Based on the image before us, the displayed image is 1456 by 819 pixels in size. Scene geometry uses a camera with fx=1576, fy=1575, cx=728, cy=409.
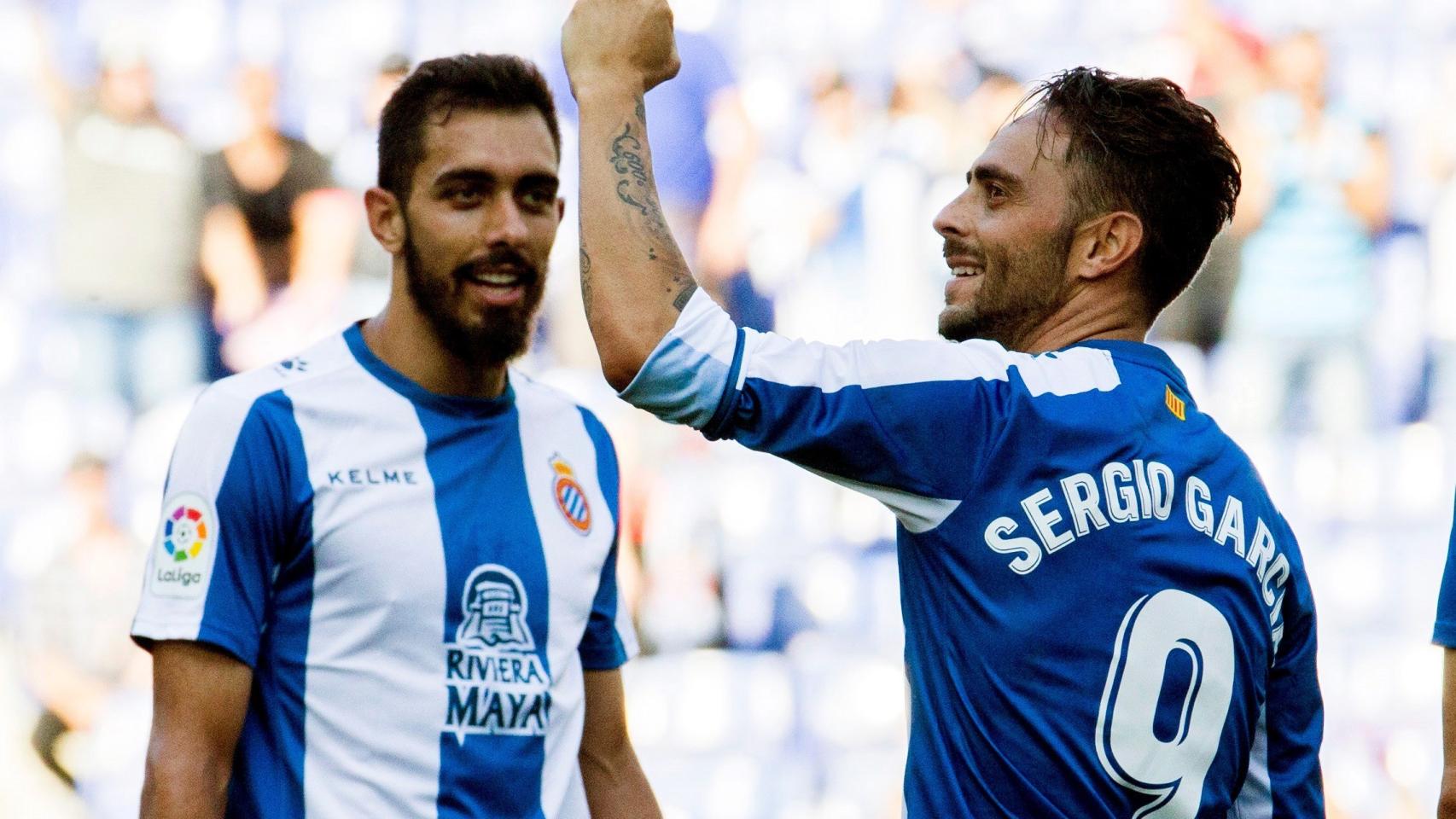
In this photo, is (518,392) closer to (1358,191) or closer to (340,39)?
(340,39)

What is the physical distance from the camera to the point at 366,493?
104 inches

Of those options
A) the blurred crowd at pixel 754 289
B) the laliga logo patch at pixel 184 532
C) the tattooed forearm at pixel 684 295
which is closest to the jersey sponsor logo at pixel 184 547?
the laliga logo patch at pixel 184 532

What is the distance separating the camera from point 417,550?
8.66ft

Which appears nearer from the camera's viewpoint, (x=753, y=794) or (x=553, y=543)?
(x=553, y=543)

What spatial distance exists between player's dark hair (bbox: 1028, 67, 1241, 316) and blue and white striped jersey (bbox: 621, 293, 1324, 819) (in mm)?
252

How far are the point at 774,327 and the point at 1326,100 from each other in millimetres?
2082

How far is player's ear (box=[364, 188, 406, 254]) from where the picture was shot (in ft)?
9.58

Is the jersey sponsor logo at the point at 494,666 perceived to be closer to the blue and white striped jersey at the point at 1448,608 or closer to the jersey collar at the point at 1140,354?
the jersey collar at the point at 1140,354

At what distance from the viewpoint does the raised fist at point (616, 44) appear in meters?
2.07

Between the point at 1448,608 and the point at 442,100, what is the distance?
1990 mm

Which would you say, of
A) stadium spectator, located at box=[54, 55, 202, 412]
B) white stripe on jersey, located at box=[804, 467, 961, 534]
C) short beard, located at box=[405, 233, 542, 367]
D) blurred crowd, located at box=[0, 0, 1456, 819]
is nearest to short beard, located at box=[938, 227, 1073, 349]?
white stripe on jersey, located at box=[804, 467, 961, 534]

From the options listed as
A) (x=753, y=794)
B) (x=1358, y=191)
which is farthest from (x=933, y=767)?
(x=1358, y=191)

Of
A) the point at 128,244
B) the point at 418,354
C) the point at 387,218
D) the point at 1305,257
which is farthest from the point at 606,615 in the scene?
the point at 1305,257

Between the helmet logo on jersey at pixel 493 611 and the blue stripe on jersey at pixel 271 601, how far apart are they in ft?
0.86
